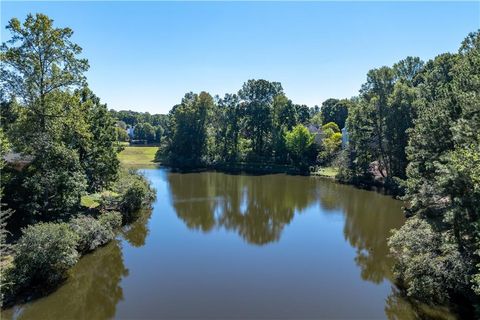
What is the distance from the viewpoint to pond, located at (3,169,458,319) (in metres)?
11.8

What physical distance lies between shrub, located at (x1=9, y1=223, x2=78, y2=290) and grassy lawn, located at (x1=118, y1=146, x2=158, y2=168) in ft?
141

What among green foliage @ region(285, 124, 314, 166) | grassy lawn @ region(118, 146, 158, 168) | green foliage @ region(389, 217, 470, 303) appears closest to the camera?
green foliage @ region(389, 217, 470, 303)

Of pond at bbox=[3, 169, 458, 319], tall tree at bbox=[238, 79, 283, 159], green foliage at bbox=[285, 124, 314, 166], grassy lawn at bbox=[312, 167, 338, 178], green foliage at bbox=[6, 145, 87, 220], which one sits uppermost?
tall tree at bbox=[238, 79, 283, 159]

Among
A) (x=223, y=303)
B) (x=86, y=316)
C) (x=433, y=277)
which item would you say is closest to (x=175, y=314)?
(x=223, y=303)

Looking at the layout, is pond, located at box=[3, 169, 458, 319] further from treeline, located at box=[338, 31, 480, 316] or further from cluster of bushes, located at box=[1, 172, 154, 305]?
treeline, located at box=[338, 31, 480, 316]

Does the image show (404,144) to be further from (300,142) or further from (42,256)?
(42,256)

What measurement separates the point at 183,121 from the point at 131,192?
3608 cm

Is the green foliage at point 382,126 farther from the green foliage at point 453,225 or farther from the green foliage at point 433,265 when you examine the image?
the green foliage at point 433,265

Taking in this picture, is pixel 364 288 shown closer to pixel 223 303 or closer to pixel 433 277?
pixel 433 277

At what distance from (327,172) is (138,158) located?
117 ft

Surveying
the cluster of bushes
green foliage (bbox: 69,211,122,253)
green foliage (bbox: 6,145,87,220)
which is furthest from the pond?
green foliage (bbox: 6,145,87,220)

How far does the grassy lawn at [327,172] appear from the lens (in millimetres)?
43450

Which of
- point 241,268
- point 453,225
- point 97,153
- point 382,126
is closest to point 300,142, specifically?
point 382,126

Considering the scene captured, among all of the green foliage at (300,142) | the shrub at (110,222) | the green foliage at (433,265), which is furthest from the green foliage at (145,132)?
the green foliage at (433,265)
